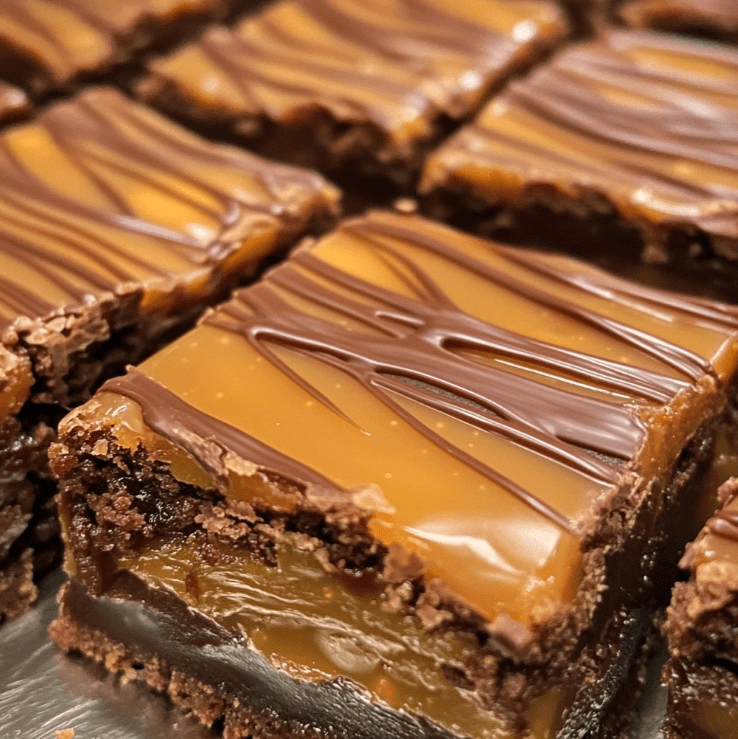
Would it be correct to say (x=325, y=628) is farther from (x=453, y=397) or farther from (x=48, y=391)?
(x=48, y=391)

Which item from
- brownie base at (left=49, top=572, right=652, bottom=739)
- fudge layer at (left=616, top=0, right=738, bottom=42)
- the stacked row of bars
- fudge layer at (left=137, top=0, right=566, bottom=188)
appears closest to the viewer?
the stacked row of bars

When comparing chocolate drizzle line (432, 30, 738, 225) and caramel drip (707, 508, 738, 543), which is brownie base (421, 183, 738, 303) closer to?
chocolate drizzle line (432, 30, 738, 225)

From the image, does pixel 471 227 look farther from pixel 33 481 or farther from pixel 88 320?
pixel 33 481

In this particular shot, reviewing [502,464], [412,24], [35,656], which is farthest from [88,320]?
[412,24]

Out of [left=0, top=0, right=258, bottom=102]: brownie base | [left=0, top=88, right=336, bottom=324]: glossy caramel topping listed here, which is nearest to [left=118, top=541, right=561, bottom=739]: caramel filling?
[left=0, top=88, right=336, bottom=324]: glossy caramel topping

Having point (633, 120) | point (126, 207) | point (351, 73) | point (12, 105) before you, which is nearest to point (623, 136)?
point (633, 120)

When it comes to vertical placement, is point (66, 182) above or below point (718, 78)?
below
